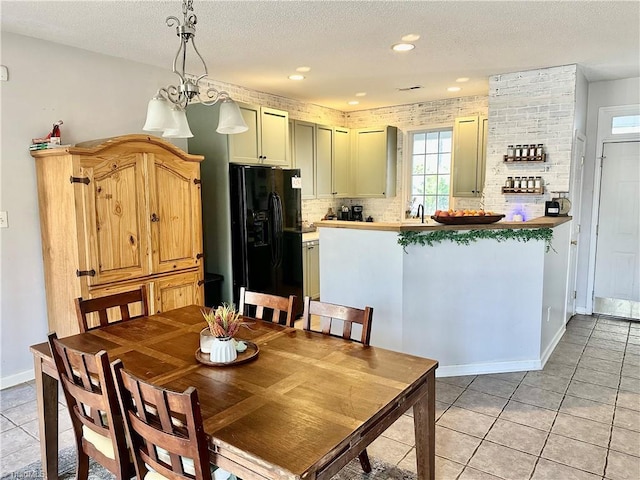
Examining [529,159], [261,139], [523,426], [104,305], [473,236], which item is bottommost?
[523,426]

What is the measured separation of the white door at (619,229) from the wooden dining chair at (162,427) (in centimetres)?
539

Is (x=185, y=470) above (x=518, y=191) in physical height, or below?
below

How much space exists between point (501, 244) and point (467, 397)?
3.94 ft

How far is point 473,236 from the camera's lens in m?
3.41

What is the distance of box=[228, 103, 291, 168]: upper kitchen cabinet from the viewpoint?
441 cm

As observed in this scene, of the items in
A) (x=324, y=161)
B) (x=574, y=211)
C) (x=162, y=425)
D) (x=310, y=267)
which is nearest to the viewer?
(x=162, y=425)

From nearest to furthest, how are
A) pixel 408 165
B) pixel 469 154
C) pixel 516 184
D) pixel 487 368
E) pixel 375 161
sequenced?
pixel 487 368 → pixel 516 184 → pixel 469 154 → pixel 375 161 → pixel 408 165

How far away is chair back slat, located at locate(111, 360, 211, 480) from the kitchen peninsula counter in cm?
211

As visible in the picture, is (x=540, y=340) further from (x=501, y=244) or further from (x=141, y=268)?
(x=141, y=268)

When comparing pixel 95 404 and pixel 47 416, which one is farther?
pixel 47 416

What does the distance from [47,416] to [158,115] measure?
1.57 metres

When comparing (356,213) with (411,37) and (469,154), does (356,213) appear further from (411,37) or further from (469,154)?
(411,37)

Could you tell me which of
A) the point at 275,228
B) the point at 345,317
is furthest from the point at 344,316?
the point at 275,228

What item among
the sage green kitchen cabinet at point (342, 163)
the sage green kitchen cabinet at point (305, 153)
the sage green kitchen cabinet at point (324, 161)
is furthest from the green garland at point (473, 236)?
the sage green kitchen cabinet at point (342, 163)
